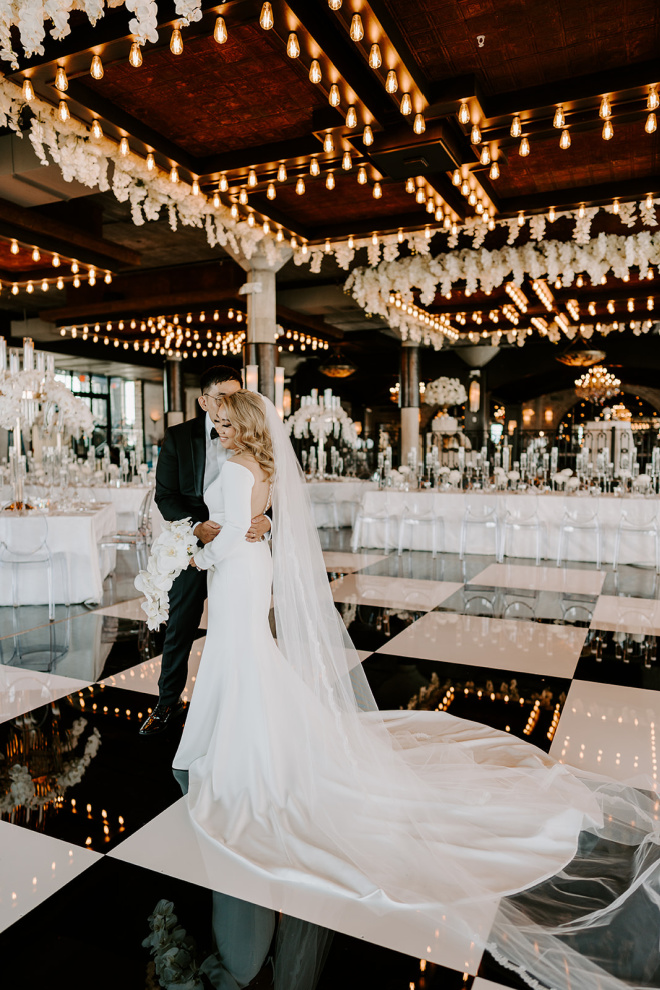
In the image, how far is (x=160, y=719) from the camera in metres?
3.08

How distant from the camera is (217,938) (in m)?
1.76

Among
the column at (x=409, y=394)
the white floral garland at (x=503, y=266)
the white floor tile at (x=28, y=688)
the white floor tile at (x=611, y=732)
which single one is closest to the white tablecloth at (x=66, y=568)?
the white floor tile at (x=28, y=688)

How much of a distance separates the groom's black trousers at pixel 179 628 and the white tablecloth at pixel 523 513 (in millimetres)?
5235

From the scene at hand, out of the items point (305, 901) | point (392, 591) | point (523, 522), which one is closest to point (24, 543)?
point (392, 591)

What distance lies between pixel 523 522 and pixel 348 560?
6.66 feet

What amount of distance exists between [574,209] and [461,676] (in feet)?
19.3

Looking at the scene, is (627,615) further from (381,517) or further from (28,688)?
(28,688)

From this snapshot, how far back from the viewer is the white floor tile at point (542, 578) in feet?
20.4

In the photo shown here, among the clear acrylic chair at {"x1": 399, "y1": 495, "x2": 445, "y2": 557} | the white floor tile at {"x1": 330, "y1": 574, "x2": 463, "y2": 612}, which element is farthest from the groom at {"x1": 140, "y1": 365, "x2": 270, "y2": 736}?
the clear acrylic chair at {"x1": 399, "y1": 495, "x2": 445, "y2": 557}

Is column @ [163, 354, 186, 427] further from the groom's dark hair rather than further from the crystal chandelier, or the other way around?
the groom's dark hair

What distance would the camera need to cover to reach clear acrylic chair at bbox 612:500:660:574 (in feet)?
23.6

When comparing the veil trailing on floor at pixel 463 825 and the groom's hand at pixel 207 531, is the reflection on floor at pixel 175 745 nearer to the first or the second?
the veil trailing on floor at pixel 463 825

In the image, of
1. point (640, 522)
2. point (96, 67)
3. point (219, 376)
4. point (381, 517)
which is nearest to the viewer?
point (219, 376)

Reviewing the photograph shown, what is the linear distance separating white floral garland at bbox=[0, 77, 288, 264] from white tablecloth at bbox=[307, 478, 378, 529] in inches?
147
